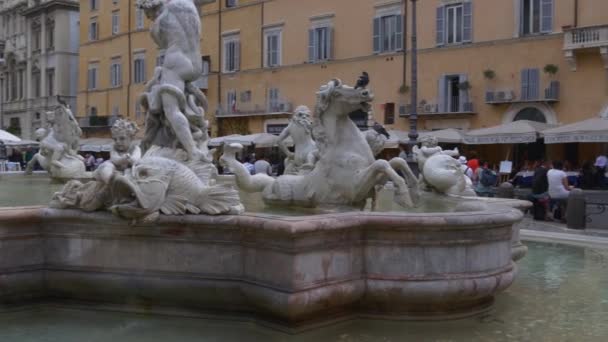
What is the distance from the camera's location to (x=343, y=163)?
5.44m

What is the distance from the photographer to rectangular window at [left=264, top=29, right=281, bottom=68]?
33625mm

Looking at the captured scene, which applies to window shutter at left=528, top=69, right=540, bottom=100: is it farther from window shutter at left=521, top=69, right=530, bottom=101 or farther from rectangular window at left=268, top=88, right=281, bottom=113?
rectangular window at left=268, top=88, right=281, bottom=113

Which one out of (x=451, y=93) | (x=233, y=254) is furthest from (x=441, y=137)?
(x=233, y=254)

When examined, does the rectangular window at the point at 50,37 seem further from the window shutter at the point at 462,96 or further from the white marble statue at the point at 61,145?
the white marble statue at the point at 61,145

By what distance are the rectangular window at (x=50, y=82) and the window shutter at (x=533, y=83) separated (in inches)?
1414

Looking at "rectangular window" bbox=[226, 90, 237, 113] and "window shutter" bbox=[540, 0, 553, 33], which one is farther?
"rectangular window" bbox=[226, 90, 237, 113]

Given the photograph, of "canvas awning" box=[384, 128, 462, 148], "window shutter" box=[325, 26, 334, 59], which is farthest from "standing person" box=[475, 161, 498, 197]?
"window shutter" box=[325, 26, 334, 59]

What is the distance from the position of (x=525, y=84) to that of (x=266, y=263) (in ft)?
72.8

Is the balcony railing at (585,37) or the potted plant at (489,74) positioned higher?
the balcony railing at (585,37)

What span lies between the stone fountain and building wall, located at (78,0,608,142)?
20.4 metres

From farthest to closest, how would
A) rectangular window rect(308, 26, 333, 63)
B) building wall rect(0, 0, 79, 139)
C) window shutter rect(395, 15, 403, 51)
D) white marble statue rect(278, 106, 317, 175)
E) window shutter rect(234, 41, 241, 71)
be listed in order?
building wall rect(0, 0, 79, 139)
window shutter rect(234, 41, 241, 71)
rectangular window rect(308, 26, 333, 63)
window shutter rect(395, 15, 403, 51)
white marble statue rect(278, 106, 317, 175)

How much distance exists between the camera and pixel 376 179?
5.28 m

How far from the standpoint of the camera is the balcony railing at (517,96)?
78.5ft

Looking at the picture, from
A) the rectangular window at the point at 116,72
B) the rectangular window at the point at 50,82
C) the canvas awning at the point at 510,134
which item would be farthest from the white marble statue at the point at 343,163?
the rectangular window at the point at 50,82
